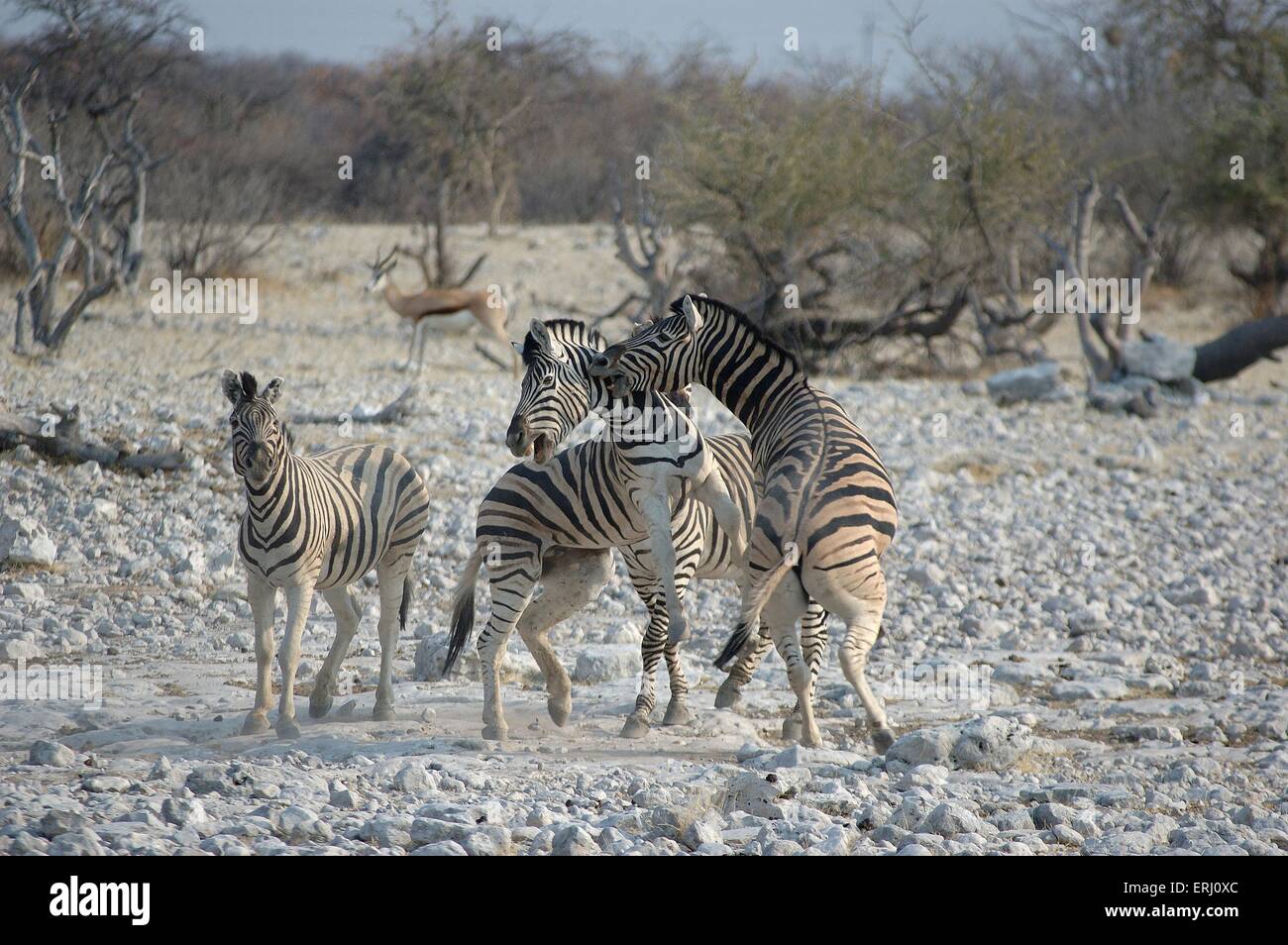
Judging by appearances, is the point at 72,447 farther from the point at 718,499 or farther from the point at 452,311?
the point at 452,311

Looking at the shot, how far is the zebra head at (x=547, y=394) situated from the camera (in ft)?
18.2

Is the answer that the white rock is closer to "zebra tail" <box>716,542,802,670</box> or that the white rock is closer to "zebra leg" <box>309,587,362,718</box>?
"zebra leg" <box>309,587,362,718</box>

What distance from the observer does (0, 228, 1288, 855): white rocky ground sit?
4.48 metres

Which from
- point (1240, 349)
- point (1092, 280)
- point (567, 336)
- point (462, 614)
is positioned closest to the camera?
Answer: point (567, 336)

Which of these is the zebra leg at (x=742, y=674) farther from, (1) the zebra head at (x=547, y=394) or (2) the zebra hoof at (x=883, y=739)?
(1) the zebra head at (x=547, y=394)

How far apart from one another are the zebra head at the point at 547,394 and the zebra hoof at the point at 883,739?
69.4 inches

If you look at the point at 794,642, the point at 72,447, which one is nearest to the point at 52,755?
the point at 794,642

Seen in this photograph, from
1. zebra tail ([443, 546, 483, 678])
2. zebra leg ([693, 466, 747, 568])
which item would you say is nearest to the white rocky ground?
zebra tail ([443, 546, 483, 678])

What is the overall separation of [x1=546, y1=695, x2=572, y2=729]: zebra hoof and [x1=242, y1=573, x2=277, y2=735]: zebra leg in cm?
122

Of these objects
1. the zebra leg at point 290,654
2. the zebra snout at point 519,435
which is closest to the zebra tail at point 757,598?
the zebra snout at point 519,435

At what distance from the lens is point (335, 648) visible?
605 cm

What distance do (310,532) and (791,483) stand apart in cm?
193
